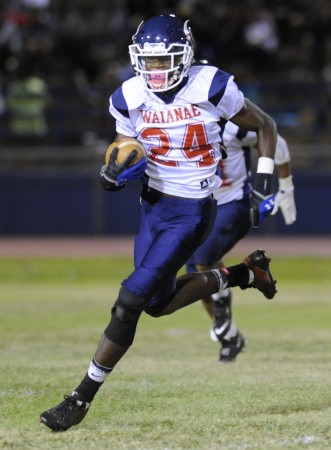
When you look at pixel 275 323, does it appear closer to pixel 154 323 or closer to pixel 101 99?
pixel 154 323

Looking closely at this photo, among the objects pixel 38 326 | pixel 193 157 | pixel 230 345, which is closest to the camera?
pixel 193 157

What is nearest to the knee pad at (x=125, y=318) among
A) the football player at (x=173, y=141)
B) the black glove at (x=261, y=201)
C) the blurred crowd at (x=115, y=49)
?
the football player at (x=173, y=141)

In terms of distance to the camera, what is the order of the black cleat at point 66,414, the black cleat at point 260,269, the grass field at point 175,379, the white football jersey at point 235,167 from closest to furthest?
1. the grass field at point 175,379
2. the black cleat at point 66,414
3. the black cleat at point 260,269
4. the white football jersey at point 235,167

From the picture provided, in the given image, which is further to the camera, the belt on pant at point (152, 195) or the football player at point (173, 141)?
the belt on pant at point (152, 195)

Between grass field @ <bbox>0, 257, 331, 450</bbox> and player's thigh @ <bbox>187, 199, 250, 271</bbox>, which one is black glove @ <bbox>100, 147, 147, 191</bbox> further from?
player's thigh @ <bbox>187, 199, 250, 271</bbox>

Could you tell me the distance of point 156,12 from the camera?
17.5 metres

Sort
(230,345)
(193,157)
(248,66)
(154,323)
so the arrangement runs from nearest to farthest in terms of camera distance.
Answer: (193,157) → (230,345) → (154,323) → (248,66)

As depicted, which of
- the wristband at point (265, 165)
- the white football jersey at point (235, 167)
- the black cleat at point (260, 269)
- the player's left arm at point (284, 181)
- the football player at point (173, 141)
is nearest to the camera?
the football player at point (173, 141)

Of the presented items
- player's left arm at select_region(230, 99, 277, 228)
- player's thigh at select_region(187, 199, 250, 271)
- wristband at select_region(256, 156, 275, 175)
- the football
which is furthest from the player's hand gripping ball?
player's thigh at select_region(187, 199, 250, 271)

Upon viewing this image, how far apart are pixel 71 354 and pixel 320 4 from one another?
431 inches

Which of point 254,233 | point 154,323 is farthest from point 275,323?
point 254,233

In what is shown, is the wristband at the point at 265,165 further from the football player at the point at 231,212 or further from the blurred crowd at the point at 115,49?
the blurred crowd at the point at 115,49

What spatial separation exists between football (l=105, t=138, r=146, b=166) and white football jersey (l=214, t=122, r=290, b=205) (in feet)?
6.23

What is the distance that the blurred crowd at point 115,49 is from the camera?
16719 millimetres
